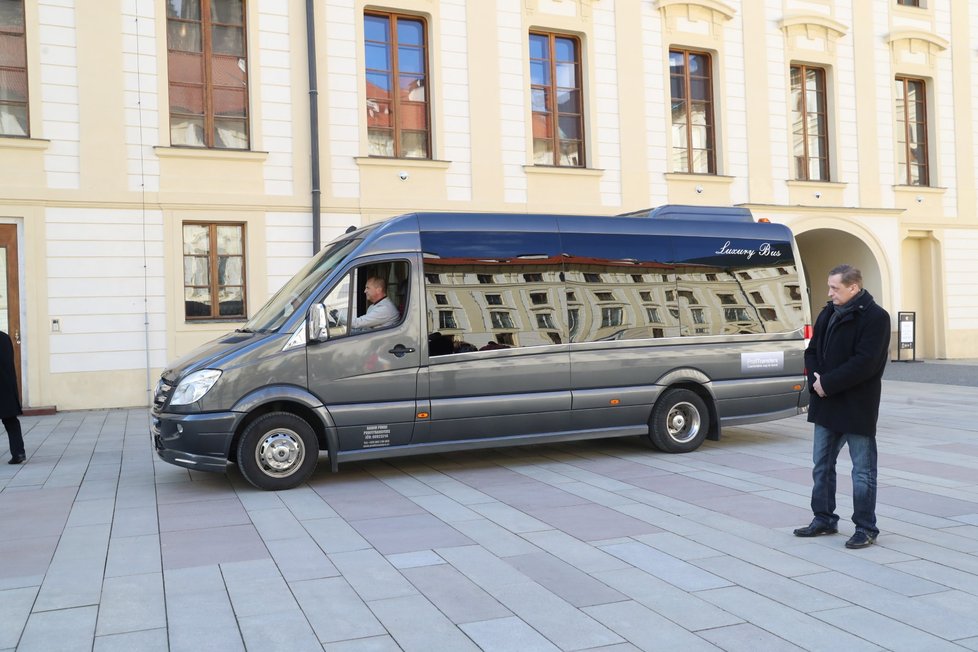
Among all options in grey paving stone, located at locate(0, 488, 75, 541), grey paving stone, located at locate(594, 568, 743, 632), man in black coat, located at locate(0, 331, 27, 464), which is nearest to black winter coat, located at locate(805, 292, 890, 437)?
grey paving stone, located at locate(594, 568, 743, 632)

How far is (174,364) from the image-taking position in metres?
8.24

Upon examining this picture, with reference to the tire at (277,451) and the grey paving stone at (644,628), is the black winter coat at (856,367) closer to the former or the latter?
the grey paving stone at (644,628)

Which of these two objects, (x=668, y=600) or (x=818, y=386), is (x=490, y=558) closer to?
(x=668, y=600)

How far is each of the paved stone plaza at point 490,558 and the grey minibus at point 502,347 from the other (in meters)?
0.46

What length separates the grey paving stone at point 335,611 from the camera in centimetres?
426

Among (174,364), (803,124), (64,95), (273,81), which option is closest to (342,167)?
(273,81)

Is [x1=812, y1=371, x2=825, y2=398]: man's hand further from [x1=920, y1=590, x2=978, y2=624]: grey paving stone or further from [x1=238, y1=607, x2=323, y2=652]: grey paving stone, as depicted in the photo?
[x1=238, y1=607, x2=323, y2=652]: grey paving stone

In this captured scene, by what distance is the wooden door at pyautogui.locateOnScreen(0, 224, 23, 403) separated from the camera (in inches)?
529

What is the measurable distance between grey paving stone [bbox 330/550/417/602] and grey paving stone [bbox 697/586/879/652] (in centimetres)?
164

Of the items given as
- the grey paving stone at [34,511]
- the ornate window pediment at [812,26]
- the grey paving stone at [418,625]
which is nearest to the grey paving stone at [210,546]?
the grey paving stone at [34,511]

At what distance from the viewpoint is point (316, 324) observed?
784 cm

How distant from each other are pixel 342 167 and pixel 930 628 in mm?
12775

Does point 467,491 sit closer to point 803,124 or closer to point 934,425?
point 934,425

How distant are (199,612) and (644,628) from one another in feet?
7.38
